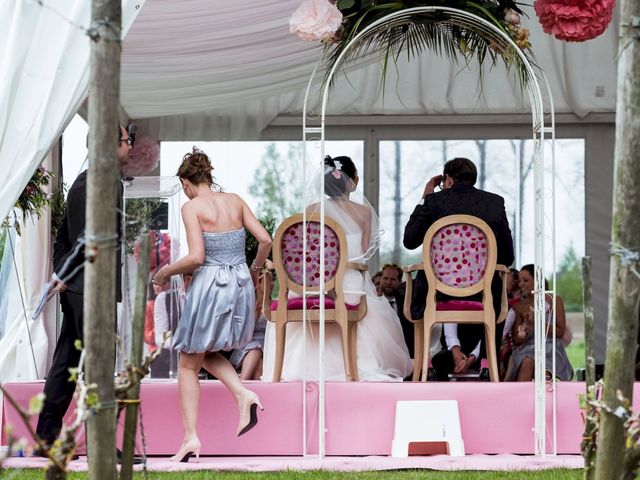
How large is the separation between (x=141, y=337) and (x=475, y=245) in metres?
3.68

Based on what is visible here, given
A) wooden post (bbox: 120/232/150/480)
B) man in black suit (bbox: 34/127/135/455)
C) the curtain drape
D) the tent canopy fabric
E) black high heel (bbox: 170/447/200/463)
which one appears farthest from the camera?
the tent canopy fabric

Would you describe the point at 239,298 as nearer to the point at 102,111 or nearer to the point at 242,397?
the point at 242,397

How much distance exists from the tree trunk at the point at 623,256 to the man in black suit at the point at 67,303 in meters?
3.22

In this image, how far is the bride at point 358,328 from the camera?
22.9 feet

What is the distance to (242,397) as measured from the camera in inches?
235

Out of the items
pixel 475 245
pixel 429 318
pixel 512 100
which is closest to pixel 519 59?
pixel 475 245

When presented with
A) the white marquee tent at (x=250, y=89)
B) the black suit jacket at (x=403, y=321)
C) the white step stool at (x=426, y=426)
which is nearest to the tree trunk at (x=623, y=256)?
the white marquee tent at (x=250, y=89)

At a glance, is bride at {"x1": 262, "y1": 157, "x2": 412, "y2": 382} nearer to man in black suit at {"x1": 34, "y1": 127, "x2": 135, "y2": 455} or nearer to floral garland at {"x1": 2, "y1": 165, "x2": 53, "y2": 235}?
man in black suit at {"x1": 34, "y1": 127, "x2": 135, "y2": 455}

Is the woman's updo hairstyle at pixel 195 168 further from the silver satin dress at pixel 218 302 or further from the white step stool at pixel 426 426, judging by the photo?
Answer: the white step stool at pixel 426 426

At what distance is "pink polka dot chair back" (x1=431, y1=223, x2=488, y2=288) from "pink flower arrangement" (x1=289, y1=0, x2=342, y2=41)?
4.25 feet

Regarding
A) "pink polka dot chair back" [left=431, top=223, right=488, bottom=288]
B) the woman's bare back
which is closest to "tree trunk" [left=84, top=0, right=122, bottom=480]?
the woman's bare back

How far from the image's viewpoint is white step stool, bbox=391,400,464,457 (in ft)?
19.9

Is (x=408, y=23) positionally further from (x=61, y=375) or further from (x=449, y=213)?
(x=61, y=375)

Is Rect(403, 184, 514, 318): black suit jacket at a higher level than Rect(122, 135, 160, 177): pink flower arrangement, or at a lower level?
lower
